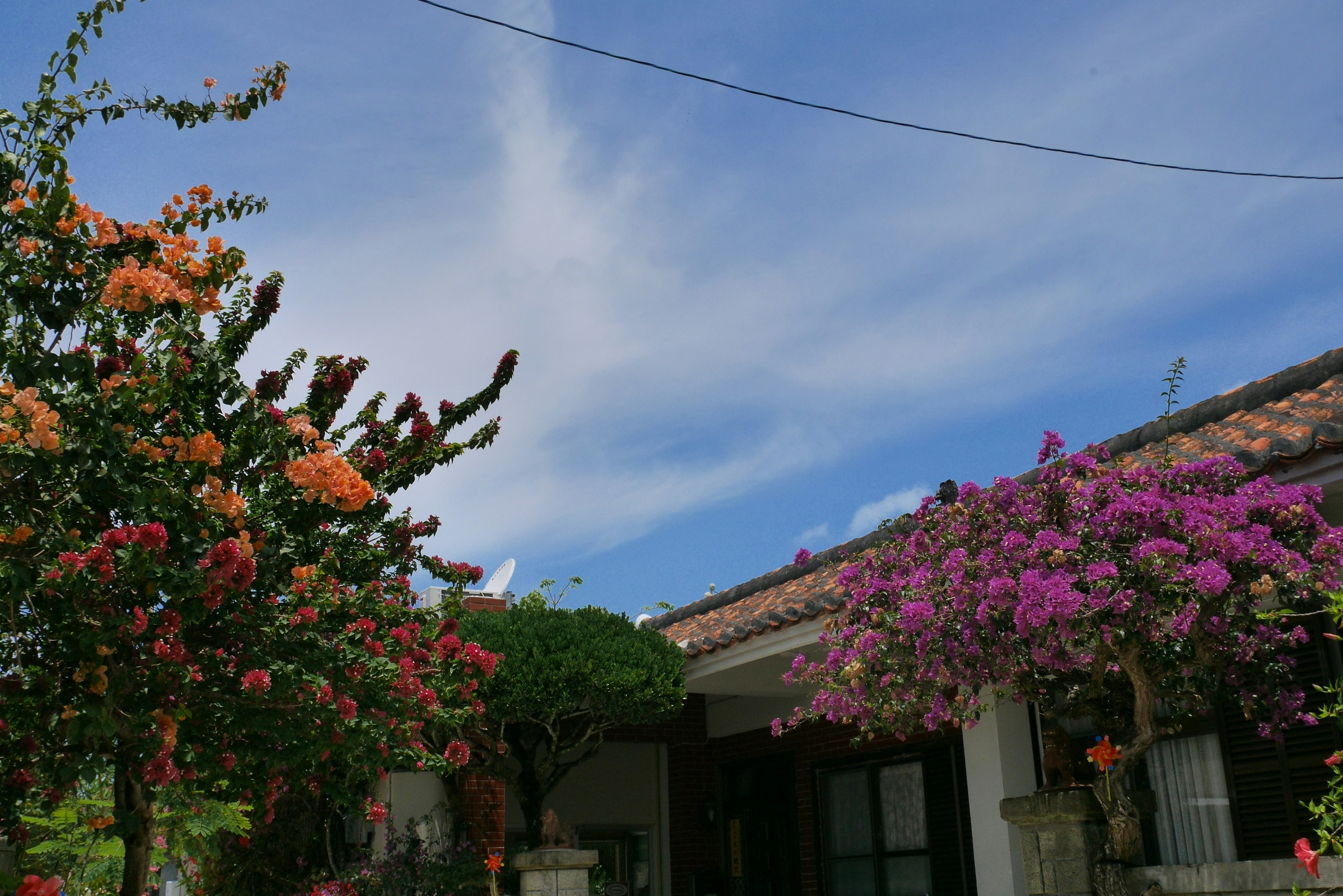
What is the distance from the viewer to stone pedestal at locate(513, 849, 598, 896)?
409 inches

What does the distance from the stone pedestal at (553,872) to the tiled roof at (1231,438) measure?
7.37ft

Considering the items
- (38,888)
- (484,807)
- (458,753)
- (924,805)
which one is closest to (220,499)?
(38,888)

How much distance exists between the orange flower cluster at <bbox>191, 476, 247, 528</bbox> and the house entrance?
377 inches

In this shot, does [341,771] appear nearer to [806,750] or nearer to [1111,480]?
[806,750]

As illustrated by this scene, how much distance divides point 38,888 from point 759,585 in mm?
10739

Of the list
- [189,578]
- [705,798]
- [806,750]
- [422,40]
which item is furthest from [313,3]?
[705,798]

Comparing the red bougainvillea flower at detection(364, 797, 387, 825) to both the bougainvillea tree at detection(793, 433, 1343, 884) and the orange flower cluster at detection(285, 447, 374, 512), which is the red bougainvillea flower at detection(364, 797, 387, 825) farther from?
the bougainvillea tree at detection(793, 433, 1343, 884)

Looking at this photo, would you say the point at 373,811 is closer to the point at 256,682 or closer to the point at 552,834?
the point at 256,682

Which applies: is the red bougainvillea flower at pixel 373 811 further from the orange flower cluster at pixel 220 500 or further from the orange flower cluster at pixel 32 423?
the orange flower cluster at pixel 32 423

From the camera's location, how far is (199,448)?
4.73 m

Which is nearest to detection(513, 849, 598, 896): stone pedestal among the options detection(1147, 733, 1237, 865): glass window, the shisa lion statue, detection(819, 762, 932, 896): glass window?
the shisa lion statue

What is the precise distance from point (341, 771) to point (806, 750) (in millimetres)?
5657

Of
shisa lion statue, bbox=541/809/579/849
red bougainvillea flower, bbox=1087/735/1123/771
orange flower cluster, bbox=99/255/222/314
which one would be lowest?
shisa lion statue, bbox=541/809/579/849

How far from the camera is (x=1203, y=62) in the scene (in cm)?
901
